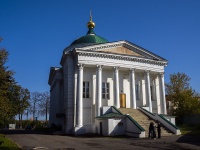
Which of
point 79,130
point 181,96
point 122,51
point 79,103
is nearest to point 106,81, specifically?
point 122,51

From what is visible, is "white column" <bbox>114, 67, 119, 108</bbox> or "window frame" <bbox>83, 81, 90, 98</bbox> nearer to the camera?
"white column" <bbox>114, 67, 119, 108</bbox>

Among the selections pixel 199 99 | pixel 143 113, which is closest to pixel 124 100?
pixel 143 113

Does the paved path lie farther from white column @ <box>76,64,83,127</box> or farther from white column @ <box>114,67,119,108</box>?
white column @ <box>114,67,119,108</box>

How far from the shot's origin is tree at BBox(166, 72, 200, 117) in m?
39.4

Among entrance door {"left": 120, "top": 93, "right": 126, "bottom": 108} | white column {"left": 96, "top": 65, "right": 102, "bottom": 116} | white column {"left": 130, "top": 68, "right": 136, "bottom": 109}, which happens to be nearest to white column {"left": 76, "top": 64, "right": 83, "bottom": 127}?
white column {"left": 96, "top": 65, "right": 102, "bottom": 116}

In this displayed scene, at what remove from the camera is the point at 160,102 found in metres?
34.0

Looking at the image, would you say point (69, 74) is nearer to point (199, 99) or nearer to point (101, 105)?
point (101, 105)

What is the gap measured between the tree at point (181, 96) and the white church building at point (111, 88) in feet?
23.2

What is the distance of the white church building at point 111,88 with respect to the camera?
89.4 ft

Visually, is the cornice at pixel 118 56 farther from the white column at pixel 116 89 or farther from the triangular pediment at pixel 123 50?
the white column at pixel 116 89

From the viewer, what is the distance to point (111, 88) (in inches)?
1271

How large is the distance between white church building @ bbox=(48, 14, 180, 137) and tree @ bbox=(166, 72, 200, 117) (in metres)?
7.06

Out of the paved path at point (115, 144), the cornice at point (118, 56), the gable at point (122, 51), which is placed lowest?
the paved path at point (115, 144)

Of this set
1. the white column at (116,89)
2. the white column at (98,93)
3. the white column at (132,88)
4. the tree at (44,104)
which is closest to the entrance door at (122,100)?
the white column at (132,88)
